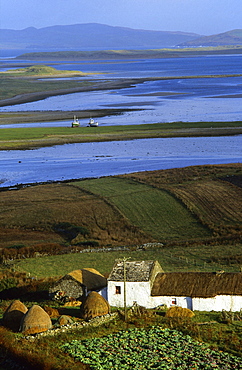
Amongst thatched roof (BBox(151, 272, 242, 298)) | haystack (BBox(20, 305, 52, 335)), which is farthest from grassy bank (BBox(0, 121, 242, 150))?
haystack (BBox(20, 305, 52, 335))

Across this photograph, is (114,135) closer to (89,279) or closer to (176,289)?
(89,279)

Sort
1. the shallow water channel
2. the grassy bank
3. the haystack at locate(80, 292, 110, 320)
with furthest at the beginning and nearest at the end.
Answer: the grassy bank
the shallow water channel
the haystack at locate(80, 292, 110, 320)

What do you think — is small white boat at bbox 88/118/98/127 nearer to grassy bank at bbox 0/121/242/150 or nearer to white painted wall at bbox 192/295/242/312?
grassy bank at bbox 0/121/242/150

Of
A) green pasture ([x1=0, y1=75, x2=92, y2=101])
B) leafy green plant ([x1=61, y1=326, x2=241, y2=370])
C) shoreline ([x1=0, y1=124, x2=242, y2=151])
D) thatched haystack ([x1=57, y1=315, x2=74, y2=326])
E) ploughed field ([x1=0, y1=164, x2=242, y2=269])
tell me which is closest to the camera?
leafy green plant ([x1=61, y1=326, x2=241, y2=370])

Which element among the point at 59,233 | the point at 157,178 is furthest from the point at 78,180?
the point at 59,233

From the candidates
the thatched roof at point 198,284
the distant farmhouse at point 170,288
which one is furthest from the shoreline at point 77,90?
the thatched roof at point 198,284

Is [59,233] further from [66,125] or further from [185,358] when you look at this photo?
[66,125]

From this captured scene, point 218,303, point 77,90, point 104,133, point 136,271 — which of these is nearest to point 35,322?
point 136,271

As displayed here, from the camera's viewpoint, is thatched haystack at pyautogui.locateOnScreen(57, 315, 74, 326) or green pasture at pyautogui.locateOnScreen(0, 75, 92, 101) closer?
thatched haystack at pyautogui.locateOnScreen(57, 315, 74, 326)
